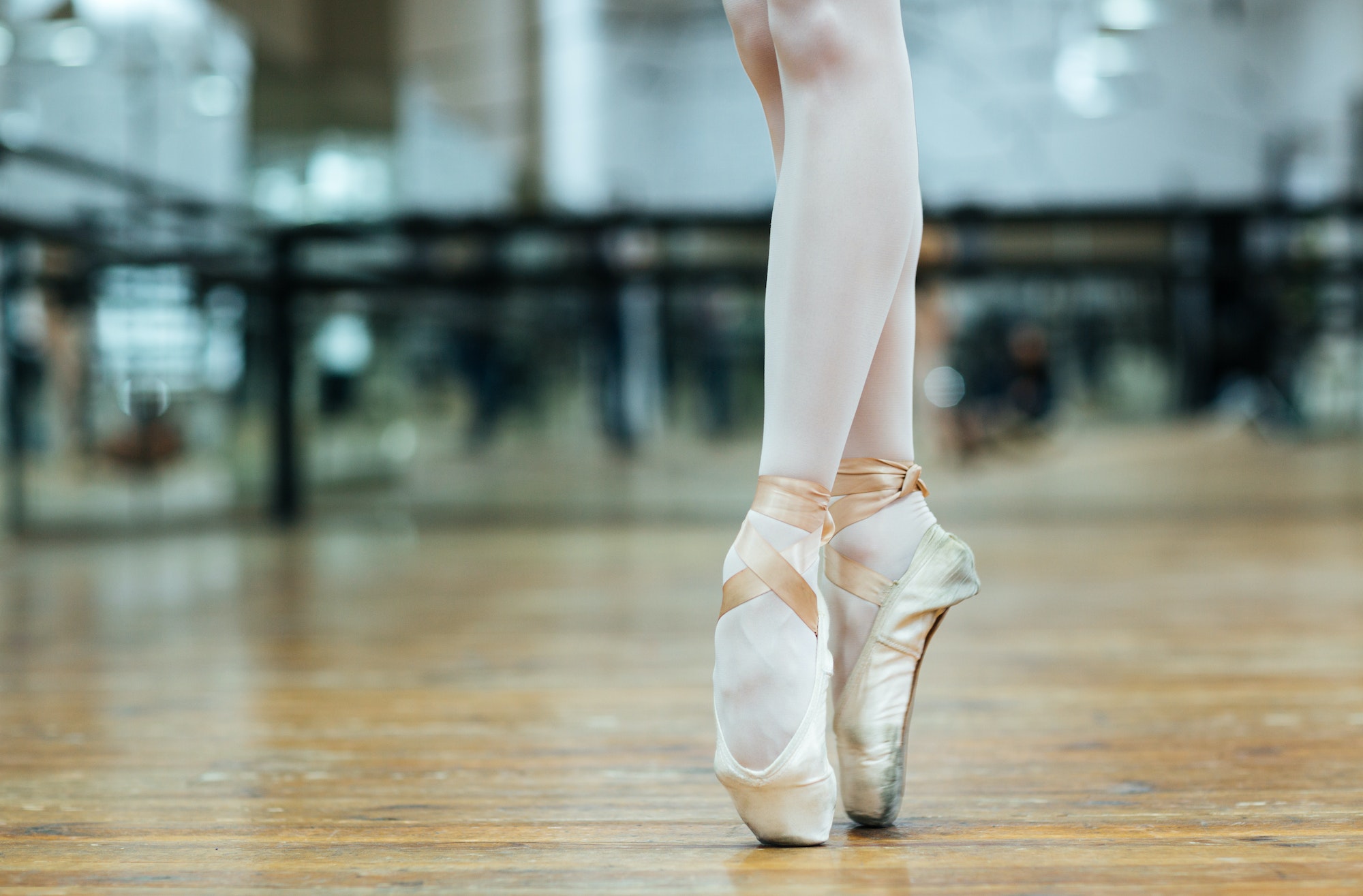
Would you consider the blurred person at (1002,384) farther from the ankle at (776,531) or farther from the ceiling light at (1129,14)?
the ankle at (776,531)

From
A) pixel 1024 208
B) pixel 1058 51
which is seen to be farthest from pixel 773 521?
pixel 1058 51

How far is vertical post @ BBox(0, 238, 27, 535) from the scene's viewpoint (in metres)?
2.85

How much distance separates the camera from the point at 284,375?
341 centimetres

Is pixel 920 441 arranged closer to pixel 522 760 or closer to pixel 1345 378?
pixel 1345 378

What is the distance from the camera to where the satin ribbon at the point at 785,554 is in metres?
0.59

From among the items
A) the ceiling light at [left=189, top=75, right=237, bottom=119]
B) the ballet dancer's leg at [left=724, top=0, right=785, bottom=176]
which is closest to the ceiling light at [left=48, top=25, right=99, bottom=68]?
the ceiling light at [left=189, top=75, right=237, bottom=119]

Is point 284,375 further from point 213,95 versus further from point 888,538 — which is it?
point 888,538

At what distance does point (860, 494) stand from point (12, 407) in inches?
111

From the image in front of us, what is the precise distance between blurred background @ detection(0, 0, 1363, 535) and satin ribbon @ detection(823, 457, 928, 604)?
8.41 ft

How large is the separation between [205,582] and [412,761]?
138 centimetres

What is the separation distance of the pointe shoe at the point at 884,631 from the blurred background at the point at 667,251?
257 centimetres

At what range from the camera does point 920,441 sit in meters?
3.11

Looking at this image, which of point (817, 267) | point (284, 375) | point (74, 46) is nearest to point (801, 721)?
point (817, 267)

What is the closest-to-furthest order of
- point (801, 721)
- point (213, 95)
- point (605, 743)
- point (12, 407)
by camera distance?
1. point (801, 721)
2. point (605, 743)
3. point (12, 407)
4. point (213, 95)
